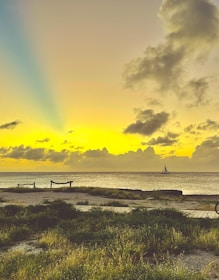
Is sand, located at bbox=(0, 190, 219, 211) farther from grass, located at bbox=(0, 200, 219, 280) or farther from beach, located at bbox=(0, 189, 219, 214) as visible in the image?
grass, located at bbox=(0, 200, 219, 280)

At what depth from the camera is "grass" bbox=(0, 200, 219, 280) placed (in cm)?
874

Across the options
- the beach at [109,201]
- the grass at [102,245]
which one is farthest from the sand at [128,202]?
the grass at [102,245]

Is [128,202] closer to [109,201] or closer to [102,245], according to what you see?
[109,201]

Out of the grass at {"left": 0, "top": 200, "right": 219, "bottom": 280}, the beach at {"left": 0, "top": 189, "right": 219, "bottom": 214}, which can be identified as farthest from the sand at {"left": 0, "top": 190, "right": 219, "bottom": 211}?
the grass at {"left": 0, "top": 200, "right": 219, "bottom": 280}

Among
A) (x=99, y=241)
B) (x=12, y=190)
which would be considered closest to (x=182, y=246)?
(x=99, y=241)

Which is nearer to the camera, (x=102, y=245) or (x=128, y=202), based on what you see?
(x=102, y=245)

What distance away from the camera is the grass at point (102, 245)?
28.7 feet

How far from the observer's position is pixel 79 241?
44.2 ft

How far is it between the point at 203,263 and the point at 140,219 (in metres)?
6.50

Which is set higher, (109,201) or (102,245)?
(109,201)

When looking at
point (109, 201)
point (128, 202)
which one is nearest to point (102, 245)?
point (109, 201)

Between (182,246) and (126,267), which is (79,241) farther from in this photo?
(126,267)

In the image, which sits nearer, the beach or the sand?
the beach

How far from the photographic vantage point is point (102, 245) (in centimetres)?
1223
